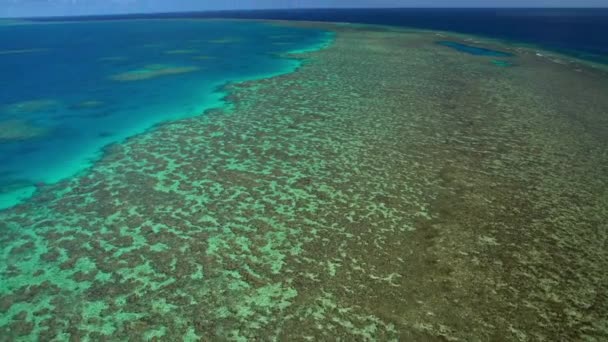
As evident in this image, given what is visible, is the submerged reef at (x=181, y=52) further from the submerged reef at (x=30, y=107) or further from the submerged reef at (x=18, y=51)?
the submerged reef at (x=30, y=107)

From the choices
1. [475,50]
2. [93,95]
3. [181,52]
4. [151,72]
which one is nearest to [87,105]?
[93,95]

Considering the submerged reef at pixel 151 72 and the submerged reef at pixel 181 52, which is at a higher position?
the submerged reef at pixel 181 52

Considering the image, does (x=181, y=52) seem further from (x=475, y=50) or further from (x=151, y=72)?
(x=475, y=50)

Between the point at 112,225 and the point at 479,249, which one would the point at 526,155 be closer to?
the point at 479,249

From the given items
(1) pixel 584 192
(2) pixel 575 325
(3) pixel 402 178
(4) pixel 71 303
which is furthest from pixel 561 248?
(4) pixel 71 303

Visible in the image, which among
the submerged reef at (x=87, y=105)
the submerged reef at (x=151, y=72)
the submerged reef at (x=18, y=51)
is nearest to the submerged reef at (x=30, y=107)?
the submerged reef at (x=87, y=105)
